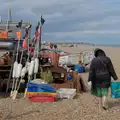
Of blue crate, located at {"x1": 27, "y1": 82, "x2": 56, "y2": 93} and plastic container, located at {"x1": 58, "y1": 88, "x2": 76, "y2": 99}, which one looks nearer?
blue crate, located at {"x1": 27, "y1": 82, "x2": 56, "y2": 93}

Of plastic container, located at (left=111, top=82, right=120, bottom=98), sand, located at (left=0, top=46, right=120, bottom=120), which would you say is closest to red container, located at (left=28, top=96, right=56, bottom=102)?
sand, located at (left=0, top=46, right=120, bottom=120)

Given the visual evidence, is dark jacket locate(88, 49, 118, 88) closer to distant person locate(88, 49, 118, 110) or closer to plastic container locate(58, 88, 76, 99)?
distant person locate(88, 49, 118, 110)

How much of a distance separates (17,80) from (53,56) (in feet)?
6.35

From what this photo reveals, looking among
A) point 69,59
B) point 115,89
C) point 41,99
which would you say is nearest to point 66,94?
point 41,99

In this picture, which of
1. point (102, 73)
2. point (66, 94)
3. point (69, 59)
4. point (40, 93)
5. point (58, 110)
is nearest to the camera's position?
point (58, 110)

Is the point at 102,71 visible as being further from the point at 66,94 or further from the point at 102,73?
the point at 66,94

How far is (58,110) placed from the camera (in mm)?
8773

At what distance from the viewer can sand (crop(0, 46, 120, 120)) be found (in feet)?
26.7

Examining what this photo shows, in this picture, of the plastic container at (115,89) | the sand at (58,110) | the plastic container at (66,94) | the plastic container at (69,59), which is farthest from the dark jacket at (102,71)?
the plastic container at (69,59)

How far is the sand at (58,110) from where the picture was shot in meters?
8.13

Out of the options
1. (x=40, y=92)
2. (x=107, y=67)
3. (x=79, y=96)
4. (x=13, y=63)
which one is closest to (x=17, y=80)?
(x=13, y=63)

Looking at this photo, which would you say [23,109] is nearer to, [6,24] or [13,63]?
[13,63]

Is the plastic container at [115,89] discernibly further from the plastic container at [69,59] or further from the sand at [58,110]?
the plastic container at [69,59]

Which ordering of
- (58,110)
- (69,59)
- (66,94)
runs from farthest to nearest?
(69,59) < (66,94) < (58,110)
